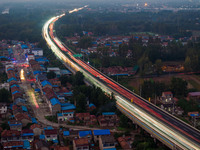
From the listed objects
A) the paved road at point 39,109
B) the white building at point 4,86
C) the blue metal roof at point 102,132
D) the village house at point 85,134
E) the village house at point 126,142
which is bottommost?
the village house at point 126,142

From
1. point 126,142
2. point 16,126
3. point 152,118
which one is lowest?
point 126,142

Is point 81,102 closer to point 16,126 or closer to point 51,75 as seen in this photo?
point 16,126

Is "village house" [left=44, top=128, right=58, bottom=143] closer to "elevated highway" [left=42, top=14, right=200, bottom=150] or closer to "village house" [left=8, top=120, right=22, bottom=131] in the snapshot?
"village house" [left=8, top=120, right=22, bottom=131]

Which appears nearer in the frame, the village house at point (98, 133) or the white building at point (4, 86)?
the village house at point (98, 133)

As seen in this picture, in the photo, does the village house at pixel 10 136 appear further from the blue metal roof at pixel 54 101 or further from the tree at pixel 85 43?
the tree at pixel 85 43

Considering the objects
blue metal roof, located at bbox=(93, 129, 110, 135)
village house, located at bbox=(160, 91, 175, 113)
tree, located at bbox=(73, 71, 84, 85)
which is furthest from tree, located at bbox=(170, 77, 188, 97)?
blue metal roof, located at bbox=(93, 129, 110, 135)

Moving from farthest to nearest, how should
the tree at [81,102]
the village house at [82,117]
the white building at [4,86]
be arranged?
the white building at [4,86]
the tree at [81,102]
the village house at [82,117]

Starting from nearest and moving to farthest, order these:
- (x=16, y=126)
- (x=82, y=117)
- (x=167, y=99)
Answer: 1. (x=16, y=126)
2. (x=82, y=117)
3. (x=167, y=99)

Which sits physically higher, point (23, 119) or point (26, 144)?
point (23, 119)

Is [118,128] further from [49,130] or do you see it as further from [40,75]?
[40,75]

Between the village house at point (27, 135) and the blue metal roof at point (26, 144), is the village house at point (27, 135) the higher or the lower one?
the higher one

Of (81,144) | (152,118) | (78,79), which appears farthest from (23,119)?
(78,79)

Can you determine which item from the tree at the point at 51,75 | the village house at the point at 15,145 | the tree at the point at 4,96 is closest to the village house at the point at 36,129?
the village house at the point at 15,145
